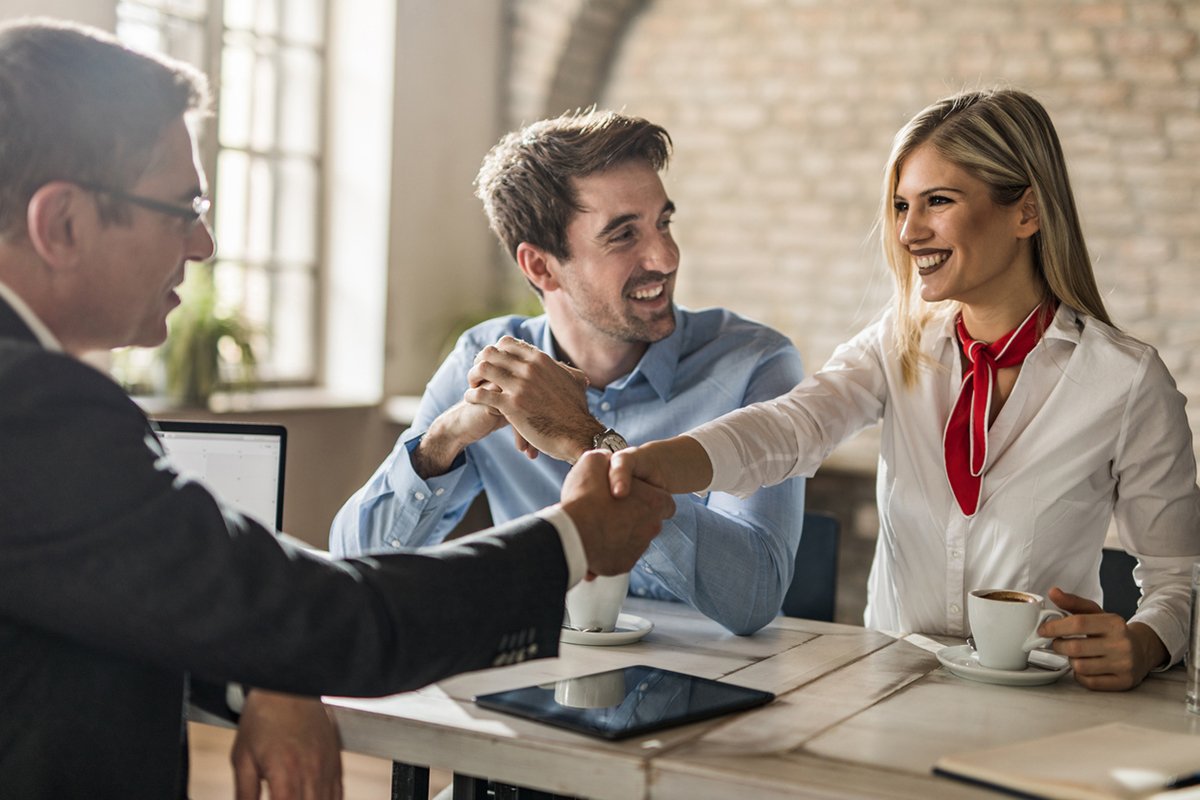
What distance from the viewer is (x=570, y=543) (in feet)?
4.36

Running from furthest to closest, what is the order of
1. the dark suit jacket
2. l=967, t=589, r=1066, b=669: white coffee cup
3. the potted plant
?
1. the potted plant
2. l=967, t=589, r=1066, b=669: white coffee cup
3. the dark suit jacket

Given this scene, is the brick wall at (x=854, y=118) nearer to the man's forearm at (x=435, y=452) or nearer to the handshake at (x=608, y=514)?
the man's forearm at (x=435, y=452)

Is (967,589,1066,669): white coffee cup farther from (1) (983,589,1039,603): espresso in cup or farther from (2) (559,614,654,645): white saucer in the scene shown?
(2) (559,614,654,645): white saucer

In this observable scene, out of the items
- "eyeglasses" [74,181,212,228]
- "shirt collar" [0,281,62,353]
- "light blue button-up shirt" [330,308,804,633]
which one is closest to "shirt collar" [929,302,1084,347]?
"light blue button-up shirt" [330,308,804,633]

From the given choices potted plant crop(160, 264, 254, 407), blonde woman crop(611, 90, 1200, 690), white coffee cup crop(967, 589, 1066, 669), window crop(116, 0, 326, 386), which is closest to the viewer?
white coffee cup crop(967, 589, 1066, 669)

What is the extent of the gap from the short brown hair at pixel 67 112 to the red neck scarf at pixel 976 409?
1220mm

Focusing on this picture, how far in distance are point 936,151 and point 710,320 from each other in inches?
22.7

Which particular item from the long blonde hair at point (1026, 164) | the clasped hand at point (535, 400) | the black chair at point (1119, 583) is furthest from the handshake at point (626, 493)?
the black chair at point (1119, 583)

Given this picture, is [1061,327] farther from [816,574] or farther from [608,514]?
[608,514]

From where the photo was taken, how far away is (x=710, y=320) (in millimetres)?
2352

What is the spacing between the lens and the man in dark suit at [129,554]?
3.53 feet

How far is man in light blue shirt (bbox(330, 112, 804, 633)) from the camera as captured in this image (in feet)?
6.40

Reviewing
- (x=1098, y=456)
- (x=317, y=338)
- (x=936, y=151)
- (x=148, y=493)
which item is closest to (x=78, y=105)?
(x=148, y=493)

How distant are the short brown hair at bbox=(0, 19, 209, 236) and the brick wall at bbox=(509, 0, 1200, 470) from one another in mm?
3760
